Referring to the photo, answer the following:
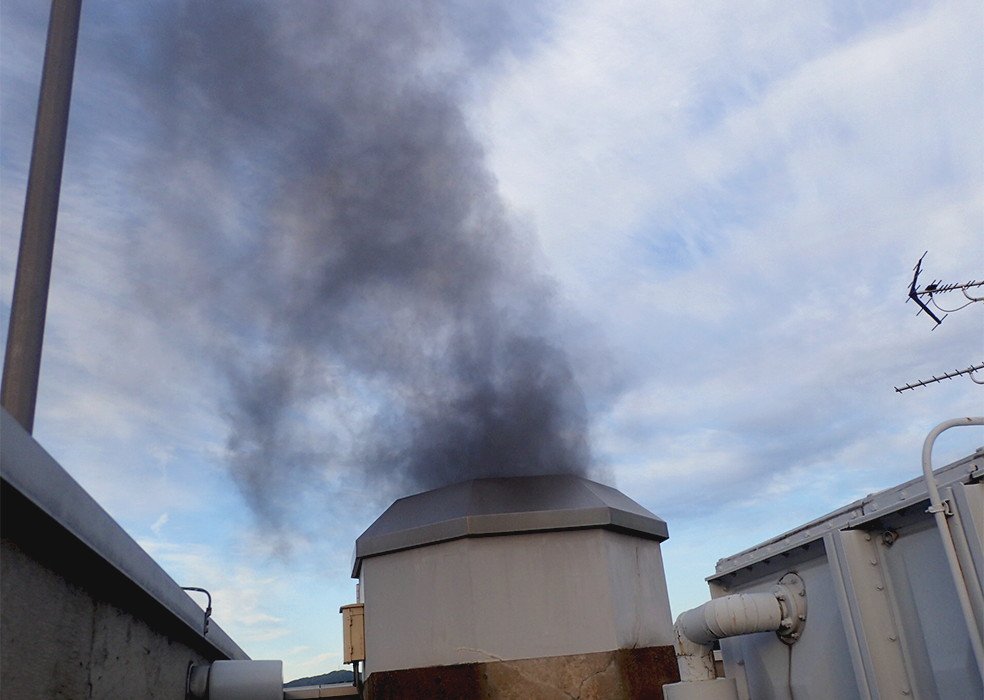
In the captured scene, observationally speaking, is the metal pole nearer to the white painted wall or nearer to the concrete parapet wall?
→ the concrete parapet wall

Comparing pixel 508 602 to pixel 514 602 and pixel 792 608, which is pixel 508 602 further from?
pixel 792 608

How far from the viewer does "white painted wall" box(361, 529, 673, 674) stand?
31.1 ft

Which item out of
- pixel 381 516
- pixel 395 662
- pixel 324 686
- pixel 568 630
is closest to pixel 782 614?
pixel 568 630

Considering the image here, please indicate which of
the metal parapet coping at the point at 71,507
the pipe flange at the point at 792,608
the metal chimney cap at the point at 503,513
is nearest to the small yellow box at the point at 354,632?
the metal chimney cap at the point at 503,513

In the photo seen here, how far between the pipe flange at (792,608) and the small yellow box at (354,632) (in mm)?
5848

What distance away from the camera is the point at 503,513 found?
9.93 m

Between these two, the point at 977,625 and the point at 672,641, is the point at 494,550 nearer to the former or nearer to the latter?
the point at 672,641

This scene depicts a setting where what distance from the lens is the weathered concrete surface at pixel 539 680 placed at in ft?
30.2

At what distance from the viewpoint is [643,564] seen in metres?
10.7

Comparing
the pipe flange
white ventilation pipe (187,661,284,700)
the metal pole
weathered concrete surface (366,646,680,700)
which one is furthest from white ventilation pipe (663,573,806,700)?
the metal pole

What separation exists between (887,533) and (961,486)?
1118mm

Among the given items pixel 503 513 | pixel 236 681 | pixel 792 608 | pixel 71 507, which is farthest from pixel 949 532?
pixel 236 681

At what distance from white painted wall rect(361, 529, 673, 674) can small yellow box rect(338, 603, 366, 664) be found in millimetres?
227

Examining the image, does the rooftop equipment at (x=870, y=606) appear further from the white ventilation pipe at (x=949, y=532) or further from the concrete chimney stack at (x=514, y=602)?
the concrete chimney stack at (x=514, y=602)
